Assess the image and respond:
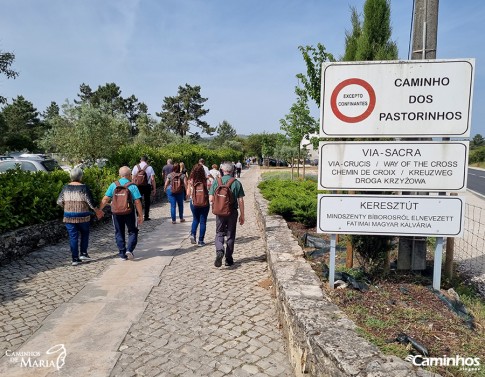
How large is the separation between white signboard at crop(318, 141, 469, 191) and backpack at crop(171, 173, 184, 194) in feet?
18.5

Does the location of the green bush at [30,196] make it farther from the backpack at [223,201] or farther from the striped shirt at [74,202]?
the backpack at [223,201]

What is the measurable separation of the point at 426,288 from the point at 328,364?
7.18 feet

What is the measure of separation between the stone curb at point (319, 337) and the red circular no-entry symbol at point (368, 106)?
1.81 meters

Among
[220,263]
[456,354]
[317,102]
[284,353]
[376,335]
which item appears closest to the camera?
[456,354]

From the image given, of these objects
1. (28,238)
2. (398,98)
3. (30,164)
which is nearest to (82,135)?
(30,164)

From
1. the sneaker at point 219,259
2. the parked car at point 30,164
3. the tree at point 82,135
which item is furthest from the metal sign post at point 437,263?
the parked car at point 30,164

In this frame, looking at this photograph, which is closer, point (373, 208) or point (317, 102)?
point (373, 208)

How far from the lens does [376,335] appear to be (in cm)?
277

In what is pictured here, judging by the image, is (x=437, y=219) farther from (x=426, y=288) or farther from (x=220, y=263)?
(x=220, y=263)

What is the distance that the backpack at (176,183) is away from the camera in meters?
8.88

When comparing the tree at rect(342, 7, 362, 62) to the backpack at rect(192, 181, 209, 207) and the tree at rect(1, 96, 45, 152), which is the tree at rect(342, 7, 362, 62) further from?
the tree at rect(1, 96, 45, 152)

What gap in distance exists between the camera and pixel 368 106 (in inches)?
147

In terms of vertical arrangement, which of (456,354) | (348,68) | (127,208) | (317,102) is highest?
(317,102)

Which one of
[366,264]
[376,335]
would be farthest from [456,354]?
[366,264]
